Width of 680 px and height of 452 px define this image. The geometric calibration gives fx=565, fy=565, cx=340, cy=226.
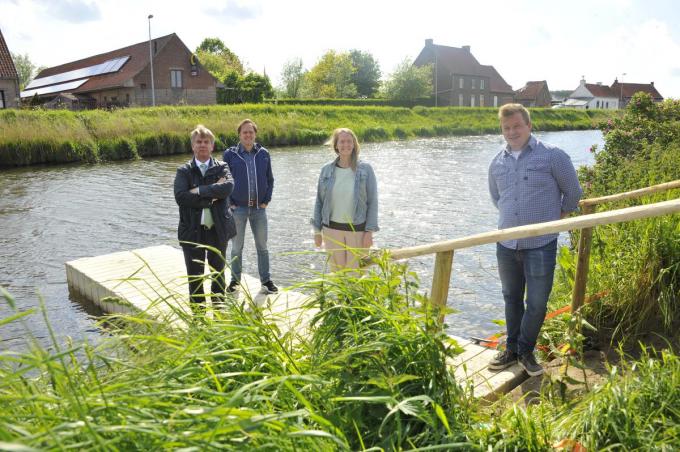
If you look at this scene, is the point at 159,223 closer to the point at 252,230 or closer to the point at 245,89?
the point at 252,230

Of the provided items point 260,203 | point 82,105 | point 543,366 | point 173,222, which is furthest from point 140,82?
point 543,366

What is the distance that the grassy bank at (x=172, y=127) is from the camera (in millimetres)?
23266

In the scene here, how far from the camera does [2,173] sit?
20531mm

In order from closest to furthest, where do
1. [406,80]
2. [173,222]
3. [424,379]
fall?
[424,379]
[173,222]
[406,80]

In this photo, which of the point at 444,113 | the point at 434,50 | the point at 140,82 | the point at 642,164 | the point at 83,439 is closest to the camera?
the point at 83,439

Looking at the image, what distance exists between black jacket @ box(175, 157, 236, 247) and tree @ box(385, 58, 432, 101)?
197 feet

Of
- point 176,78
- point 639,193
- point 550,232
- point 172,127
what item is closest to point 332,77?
point 176,78

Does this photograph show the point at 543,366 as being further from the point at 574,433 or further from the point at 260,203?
the point at 260,203

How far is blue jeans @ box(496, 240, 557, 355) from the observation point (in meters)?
3.87

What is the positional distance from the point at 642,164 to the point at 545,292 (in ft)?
11.3

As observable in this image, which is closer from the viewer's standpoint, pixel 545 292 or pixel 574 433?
pixel 574 433

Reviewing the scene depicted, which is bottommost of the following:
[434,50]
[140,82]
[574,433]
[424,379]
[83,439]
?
[574,433]

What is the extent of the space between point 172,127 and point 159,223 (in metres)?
16.3

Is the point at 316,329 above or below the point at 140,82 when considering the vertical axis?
below
